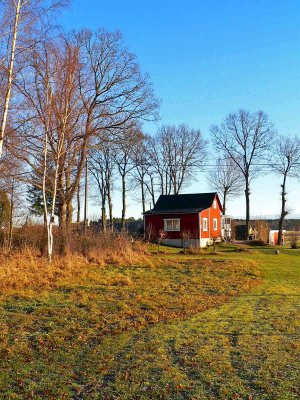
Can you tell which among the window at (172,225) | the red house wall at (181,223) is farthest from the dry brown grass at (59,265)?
the window at (172,225)

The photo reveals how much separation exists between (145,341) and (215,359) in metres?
1.28

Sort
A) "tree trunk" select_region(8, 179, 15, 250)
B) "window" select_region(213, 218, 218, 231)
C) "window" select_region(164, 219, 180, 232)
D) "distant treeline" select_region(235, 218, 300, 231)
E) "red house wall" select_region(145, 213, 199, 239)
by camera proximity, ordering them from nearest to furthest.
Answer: "tree trunk" select_region(8, 179, 15, 250) < "red house wall" select_region(145, 213, 199, 239) < "window" select_region(164, 219, 180, 232) < "window" select_region(213, 218, 218, 231) < "distant treeline" select_region(235, 218, 300, 231)

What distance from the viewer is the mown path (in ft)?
14.4

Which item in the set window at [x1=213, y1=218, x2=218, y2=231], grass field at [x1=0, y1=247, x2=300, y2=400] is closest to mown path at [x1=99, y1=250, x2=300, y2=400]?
grass field at [x1=0, y1=247, x2=300, y2=400]

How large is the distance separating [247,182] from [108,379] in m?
42.3

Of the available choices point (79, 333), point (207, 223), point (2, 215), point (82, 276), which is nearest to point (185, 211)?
point (207, 223)

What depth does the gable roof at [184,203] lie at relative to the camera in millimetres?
37188

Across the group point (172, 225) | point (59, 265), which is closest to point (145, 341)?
point (59, 265)

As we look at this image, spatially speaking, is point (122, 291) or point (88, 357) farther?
point (122, 291)

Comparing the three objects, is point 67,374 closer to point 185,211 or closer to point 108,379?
point 108,379

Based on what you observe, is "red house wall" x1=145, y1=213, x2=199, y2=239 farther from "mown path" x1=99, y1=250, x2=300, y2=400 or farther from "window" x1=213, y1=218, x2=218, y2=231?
Answer: "mown path" x1=99, y1=250, x2=300, y2=400

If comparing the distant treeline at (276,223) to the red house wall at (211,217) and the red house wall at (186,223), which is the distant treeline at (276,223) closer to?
the red house wall at (211,217)

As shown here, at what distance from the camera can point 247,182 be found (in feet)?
149

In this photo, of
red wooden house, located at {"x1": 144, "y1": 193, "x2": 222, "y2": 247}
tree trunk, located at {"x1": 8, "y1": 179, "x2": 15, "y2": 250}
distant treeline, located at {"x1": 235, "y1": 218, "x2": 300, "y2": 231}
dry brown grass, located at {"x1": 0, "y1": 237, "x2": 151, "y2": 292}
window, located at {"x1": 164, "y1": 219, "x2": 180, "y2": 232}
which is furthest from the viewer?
distant treeline, located at {"x1": 235, "y1": 218, "x2": 300, "y2": 231}
